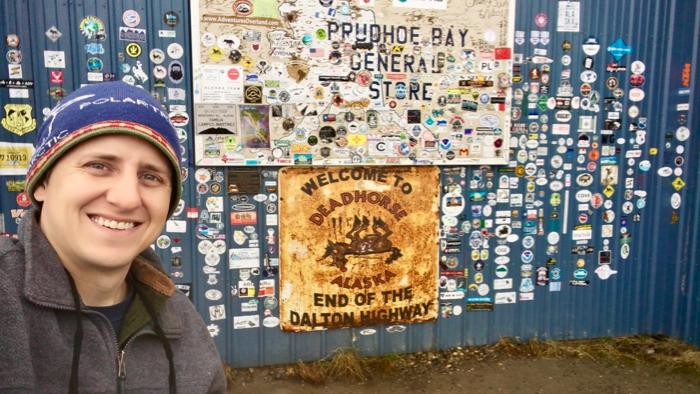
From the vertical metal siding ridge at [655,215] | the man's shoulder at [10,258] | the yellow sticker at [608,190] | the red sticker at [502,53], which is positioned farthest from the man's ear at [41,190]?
the vertical metal siding ridge at [655,215]

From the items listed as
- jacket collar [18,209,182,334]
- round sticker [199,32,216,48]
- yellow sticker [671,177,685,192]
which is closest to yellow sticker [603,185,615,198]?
yellow sticker [671,177,685,192]

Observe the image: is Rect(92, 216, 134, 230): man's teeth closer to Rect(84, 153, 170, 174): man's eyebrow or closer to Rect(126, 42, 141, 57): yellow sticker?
Rect(84, 153, 170, 174): man's eyebrow

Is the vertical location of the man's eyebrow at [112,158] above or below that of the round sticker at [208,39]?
below

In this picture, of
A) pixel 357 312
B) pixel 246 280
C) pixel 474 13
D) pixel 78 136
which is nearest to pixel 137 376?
pixel 78 136

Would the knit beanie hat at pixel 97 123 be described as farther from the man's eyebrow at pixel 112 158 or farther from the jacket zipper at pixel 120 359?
the jacket zipper at pixel 120 359

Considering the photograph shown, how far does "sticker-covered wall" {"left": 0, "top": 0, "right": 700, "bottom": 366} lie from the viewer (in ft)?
12.8

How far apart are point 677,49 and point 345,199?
350cm

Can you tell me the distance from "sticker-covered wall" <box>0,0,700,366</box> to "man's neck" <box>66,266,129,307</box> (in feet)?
8.81

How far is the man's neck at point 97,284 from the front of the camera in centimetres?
135

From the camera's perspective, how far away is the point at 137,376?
138 cm

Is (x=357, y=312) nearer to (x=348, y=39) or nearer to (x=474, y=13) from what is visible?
(x=348, y=39)

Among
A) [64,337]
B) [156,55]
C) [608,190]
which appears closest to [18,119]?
[156,55]

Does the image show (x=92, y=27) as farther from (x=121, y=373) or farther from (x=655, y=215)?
(x=655, y=215)

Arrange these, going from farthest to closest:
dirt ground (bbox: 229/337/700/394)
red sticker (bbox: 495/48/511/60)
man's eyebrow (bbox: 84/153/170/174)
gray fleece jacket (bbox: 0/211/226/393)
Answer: red sticker (bbox: 495/48/511/60), dirt ground (bbox: 229/337/700/394), man's eyebrow (bbox: 84/153/170/174), gray fleece jacket (bbox: 0/211/226/393)
